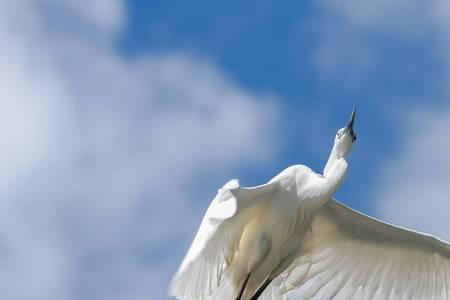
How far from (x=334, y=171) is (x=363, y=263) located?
2.58m

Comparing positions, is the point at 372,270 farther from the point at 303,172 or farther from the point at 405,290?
the point at 303,172

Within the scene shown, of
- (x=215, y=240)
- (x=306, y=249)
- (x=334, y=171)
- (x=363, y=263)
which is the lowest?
(x=215, y=240)

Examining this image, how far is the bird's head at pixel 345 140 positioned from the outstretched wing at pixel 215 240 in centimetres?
150

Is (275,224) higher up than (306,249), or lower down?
lower down

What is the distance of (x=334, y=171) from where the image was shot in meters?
33.3

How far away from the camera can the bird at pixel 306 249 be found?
104 feet

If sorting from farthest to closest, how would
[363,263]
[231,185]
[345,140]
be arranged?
[363,263] < [345,140] < [231,185]

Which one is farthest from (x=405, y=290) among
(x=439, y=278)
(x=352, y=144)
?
(x=352, y=144)

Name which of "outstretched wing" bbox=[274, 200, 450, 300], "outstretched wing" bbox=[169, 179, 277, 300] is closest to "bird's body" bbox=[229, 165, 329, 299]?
"outstretched wing" bbox=[169, 179, 277, 300]

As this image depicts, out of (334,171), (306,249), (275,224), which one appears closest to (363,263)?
(306,249)

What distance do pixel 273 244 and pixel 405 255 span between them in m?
2.79

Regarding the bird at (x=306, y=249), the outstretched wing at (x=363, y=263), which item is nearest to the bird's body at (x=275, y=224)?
the bird at (x=306, y=249)

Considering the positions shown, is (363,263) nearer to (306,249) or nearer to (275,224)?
(306,249)

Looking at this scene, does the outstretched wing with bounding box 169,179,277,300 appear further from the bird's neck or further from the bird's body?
the bird's neck
